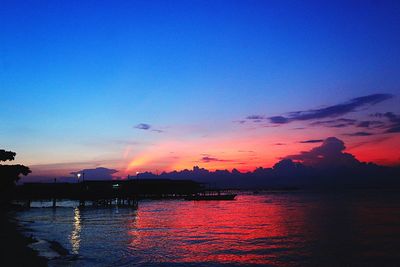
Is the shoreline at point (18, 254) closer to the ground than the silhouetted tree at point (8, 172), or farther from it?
closer to the ground

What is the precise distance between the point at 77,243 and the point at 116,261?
10.4 metres

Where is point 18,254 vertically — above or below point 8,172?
below

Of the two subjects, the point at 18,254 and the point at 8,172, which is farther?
the point at 8,172

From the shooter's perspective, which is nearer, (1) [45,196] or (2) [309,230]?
(2) [309,230]

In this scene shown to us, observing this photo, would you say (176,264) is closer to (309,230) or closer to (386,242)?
(386,242)

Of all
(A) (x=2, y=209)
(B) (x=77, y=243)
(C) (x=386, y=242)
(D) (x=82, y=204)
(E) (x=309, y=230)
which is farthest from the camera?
(D) (x=82, y=204)

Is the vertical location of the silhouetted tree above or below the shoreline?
above

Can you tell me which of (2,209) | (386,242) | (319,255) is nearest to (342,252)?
(319,255)

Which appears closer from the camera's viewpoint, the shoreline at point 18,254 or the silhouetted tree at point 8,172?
the shoreline at point 18,254

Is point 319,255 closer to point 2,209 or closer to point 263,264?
point 263,264

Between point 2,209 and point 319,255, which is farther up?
point 2,209

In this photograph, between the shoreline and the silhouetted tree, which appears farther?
the silhouetted tree

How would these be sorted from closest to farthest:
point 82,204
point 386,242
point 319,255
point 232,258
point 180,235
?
point 232,258, point 319,255, point 386,242, point 180,235, point 82,204

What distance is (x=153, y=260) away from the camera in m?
29.6
